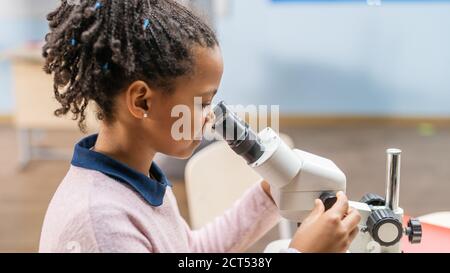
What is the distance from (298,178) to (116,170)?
0.24 meters

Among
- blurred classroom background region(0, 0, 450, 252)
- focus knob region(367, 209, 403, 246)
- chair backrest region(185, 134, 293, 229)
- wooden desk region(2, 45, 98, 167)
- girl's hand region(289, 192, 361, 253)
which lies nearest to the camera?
girl's hand region(289, 192, 361, 253)

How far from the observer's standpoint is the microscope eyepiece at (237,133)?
769mm

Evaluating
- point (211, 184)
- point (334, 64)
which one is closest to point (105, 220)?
point (211, 184)

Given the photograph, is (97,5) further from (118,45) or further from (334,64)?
(334,64)

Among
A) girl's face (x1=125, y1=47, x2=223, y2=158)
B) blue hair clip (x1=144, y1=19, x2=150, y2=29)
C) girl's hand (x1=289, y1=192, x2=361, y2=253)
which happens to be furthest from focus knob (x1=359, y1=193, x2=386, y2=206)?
blue hair clip (x1=144, y1=19, x2=150, y2=29)

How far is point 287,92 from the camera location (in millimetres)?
4035

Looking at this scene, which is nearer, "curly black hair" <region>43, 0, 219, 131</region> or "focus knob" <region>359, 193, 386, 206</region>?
"curly black hair" <region>43, 0, 219, 131</region>

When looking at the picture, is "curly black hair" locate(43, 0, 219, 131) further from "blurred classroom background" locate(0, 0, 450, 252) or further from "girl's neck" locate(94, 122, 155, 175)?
"blurred classroom background" locate(0, 0, 450, 252)

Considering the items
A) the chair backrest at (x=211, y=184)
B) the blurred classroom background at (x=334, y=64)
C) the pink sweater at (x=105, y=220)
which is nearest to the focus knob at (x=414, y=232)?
the pink sweater at (x=105, y=220)

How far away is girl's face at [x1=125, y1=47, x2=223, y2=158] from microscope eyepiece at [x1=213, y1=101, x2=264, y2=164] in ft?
0.07

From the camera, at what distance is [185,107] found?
774mm

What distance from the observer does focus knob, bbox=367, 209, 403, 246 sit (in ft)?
2.61

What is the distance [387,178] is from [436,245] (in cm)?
17

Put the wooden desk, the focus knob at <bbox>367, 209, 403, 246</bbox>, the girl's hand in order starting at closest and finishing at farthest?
1. the girl's hand
2. the focus knob at <bbox>367, 209, 403, 246</bbox>
3. the wooden desk
